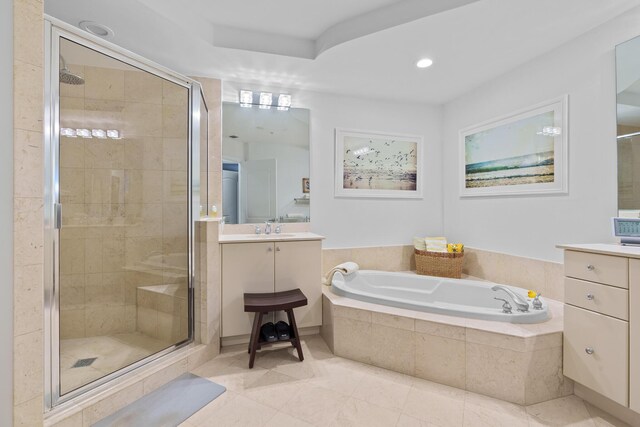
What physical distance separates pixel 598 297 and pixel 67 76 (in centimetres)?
313

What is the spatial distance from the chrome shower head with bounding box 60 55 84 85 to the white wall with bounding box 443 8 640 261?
324cm

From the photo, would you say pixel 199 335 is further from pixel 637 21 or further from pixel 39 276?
pixel 637 21

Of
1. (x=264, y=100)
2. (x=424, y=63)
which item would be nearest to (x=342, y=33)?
(x=424, y=63)

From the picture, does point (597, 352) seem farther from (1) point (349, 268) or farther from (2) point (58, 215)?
(2) point (58, 215)

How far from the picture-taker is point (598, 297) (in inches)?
57.1

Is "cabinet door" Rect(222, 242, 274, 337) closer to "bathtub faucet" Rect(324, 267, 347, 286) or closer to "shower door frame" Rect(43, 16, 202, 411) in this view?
"bathtub faucet" Rect(324, 267, 347, 286)

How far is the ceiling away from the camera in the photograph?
1.69m

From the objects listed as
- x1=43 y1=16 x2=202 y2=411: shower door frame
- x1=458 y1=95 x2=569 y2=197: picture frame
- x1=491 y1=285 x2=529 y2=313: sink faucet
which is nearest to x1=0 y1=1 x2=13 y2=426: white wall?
x1=43 y1=16 x2=202 y2=411: shower door frame

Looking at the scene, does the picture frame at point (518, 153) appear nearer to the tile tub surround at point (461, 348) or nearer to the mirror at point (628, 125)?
the mirror at point (628, 125)

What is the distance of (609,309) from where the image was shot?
1.41 metres

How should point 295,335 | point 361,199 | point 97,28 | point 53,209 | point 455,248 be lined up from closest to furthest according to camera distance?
point 53,209 → point 97,28 → point 295,335 → point 455,248 → point 361,199

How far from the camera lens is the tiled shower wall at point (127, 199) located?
199 centimetres

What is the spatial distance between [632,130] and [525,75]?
3.05 feet

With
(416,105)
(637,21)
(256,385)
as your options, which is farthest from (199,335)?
(637,21)
